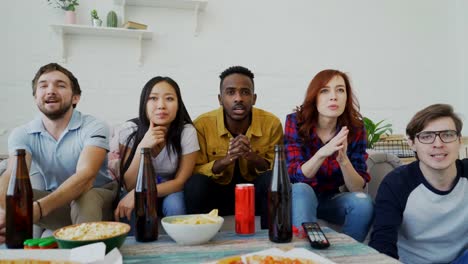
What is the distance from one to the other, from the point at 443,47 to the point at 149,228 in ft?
13.1

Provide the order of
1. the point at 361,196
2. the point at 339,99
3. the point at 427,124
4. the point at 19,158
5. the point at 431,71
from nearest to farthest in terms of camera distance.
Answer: the point at 19,158, the point at 427,124, the point at 361,196, the point at 339,99, the point at 431,71

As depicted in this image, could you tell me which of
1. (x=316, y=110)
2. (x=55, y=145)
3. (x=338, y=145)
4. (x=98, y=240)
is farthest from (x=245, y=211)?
(x=55, y=145)

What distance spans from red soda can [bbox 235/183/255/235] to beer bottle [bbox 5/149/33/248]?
1.86 feet

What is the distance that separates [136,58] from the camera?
317cm

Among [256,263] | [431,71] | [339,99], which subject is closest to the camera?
[256,263]

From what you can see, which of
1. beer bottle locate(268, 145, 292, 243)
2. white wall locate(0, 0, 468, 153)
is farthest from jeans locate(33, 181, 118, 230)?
white wall locate(0, 0, 468, 153)

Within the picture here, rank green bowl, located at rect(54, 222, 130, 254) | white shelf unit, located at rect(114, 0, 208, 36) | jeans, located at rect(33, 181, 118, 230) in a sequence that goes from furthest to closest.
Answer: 1. white shelf unit, located at rect(114, 0, 208, 36)
2. jeans, located at rect(33, 181, 118, 230)
3. green bowl, located at rect(54, 222, 130, 254)

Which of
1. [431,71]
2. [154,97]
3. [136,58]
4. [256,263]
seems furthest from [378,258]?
[431,71]

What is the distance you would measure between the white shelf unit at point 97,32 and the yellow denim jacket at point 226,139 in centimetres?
143

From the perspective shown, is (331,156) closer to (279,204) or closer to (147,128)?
(279,204)

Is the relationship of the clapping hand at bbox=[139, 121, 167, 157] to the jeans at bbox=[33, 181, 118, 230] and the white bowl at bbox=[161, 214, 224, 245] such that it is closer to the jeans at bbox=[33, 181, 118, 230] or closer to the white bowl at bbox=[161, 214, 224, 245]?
the jeans at bbox=[33, 181, 118, 230]

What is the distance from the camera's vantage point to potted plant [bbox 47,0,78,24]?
2.93 m

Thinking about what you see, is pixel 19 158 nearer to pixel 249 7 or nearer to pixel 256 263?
pixel 256 263

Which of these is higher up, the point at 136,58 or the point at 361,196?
the point at 136,58
